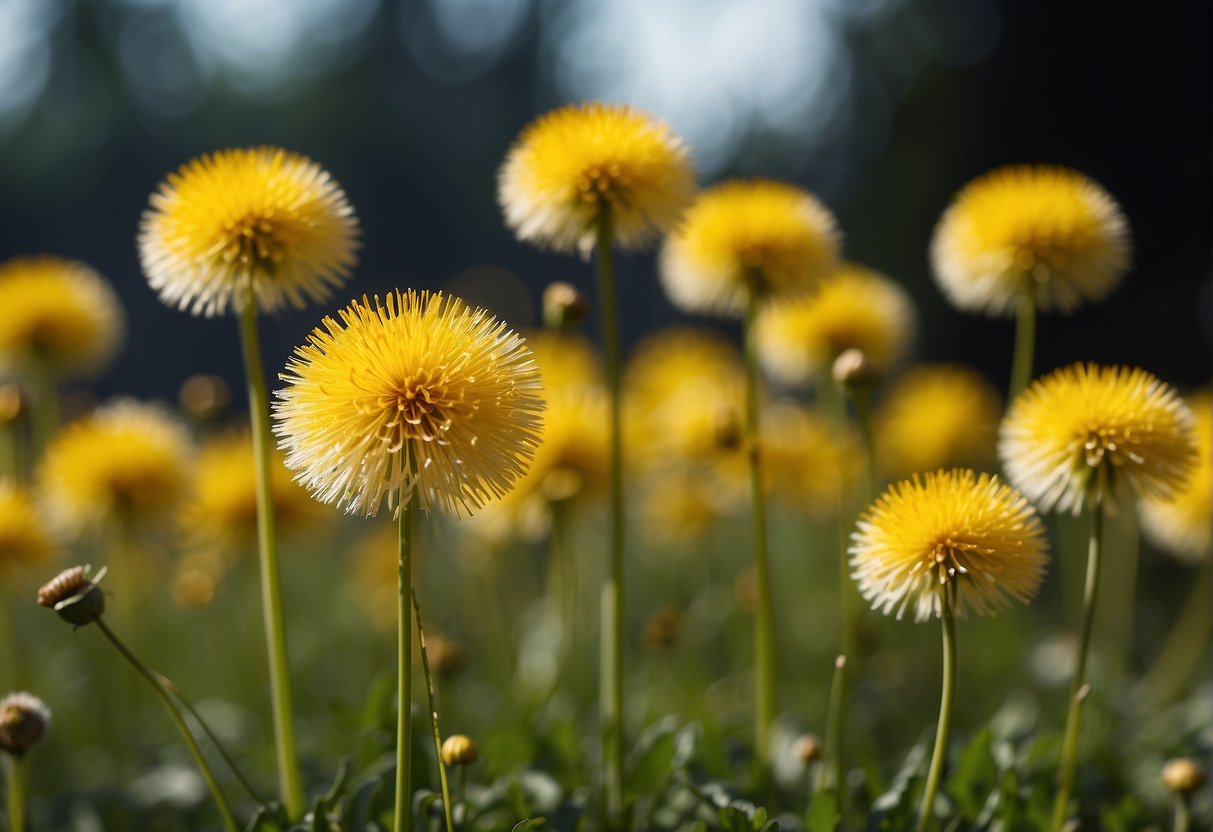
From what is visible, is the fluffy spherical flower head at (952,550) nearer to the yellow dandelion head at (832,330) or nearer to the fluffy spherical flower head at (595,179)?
the fluffy spherical flower head at (595,179)

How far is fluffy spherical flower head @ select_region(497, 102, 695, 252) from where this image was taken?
86.9 inches

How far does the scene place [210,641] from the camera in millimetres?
3873

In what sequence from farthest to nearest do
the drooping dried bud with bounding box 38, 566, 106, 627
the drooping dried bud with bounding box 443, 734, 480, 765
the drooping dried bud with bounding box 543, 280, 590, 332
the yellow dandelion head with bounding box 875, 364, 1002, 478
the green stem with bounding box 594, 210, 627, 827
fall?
the yellow dandelion head with bounding box 875, 364, 1002, 478 → the drooping dried bud with bounding box 543, 280, 590, 332 → the green stem with bounding box 594, 210, 627, 827 → the drooping dried bud with bounding box 443, 734, 480, 765 → the drooping dried bud with bounding box 38, 566, 106, 627

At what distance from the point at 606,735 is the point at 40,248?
16.5 metres

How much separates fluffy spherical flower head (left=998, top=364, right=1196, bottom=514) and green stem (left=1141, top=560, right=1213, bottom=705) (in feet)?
5.21

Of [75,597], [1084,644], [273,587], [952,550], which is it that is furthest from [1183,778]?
[75,597]

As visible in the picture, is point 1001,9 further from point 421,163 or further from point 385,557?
point 421,163

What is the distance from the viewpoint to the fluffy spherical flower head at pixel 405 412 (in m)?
1.57

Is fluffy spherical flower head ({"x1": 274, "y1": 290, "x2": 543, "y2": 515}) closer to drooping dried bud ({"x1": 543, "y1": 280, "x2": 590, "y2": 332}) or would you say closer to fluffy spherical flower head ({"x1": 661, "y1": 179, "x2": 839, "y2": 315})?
drooping dried bud ({"x1": 543, "y1": 280, "x2": 590, "y2": 332})

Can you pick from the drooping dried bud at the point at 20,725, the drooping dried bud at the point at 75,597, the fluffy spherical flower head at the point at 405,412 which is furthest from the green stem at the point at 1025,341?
the drooping dried bud at the point at 20,725

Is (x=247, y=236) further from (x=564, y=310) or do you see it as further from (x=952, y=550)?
(x=952, y=550)

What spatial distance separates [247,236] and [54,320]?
1615mm

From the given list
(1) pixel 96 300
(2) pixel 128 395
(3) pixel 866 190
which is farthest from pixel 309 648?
(2) pixel 128 395

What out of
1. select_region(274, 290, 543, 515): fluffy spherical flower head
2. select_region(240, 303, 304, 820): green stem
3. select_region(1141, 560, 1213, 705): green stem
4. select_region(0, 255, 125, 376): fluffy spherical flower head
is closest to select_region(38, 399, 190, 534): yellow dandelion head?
select_region(0, 255, 125, 376): fluffy spherical flower head
